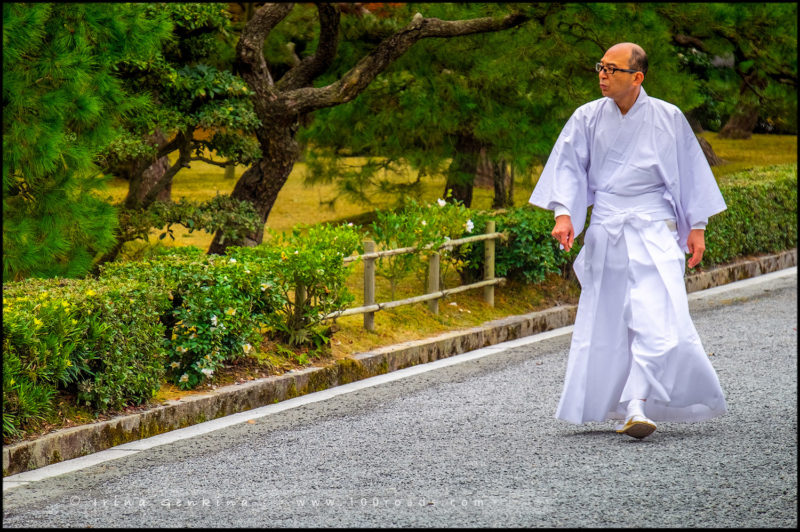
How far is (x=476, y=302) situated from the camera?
927 cm

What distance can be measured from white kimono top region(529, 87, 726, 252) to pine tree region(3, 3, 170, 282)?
270 centimetres

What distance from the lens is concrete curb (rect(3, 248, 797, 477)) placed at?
5.03 metres

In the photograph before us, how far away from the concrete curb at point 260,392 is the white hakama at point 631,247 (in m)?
1.85

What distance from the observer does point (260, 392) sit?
6.35 metres

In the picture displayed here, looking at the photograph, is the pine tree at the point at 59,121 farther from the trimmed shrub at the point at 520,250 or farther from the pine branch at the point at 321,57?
the pine branch at the point at 321,57

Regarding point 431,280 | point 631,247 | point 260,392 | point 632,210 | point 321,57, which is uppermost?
point 321,57

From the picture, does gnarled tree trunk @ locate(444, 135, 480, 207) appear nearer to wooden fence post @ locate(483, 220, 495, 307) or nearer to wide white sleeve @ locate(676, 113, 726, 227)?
wooden fence post @ locate(483, 220, 495, 307)

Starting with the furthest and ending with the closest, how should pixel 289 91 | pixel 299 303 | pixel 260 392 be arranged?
pixel 289 91 → pixel 299 303 → pixel 260 392

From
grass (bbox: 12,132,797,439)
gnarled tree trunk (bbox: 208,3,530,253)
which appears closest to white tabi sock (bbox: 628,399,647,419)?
grass (bbox: 12,132,797,439)

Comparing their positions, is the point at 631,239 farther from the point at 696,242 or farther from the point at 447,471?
the point at 447,471

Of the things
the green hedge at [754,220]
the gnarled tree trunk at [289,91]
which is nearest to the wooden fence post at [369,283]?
the gnarled tree trunk at [289,91]

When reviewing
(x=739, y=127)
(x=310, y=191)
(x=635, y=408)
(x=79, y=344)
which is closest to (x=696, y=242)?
(x=635, y=408)

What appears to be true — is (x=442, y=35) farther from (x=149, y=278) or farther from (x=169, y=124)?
(x=149, y=278)

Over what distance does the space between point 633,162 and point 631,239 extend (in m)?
0.39
